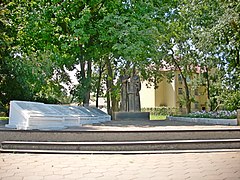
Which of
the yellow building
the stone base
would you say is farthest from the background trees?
the yellow building

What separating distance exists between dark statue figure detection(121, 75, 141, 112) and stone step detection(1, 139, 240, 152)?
31.7 feet

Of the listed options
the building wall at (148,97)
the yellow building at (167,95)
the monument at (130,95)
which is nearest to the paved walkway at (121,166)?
the monument at (130,95)

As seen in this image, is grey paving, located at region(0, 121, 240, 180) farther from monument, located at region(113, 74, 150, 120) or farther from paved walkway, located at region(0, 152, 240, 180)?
monument, located at region(113, 74, 150, 120)

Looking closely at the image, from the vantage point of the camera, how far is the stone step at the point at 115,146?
727 centimetres

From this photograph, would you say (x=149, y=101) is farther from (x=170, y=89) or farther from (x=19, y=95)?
(x=19, y=95)

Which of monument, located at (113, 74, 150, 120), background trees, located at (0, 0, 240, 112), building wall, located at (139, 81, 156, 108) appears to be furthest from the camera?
building wall, located at (139, 81, 156, 108)

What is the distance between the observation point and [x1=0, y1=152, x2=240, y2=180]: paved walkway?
4832 millimetres

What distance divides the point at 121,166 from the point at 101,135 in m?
1.95

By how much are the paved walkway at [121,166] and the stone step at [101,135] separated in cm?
73

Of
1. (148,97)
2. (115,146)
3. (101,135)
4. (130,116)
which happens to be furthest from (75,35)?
(148,97)

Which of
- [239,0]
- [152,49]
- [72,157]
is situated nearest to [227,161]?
[72,157]


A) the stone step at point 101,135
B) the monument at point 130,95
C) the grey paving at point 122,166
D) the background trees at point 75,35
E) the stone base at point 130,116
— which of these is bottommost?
the grey paving at point 122,166

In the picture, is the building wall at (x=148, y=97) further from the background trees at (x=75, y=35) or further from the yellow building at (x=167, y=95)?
the background trees at (x=75, y=35)

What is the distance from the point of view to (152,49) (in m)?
15.9
